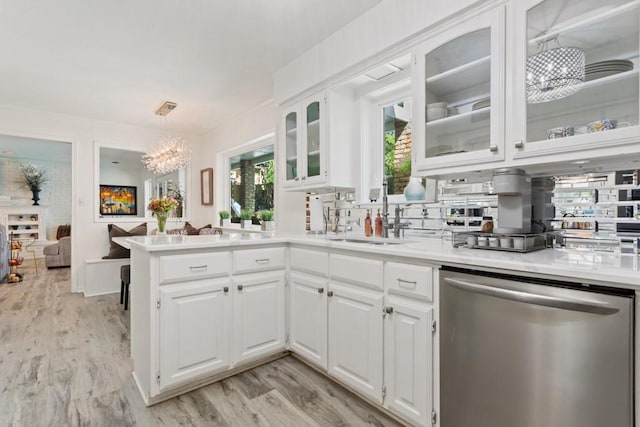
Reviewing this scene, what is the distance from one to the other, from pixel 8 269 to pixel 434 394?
6.96 m

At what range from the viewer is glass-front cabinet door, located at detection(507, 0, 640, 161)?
4.12ft

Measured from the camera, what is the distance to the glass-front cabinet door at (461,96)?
1.56 m

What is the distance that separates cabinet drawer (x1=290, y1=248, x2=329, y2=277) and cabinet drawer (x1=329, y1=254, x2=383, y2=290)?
6 centimetres

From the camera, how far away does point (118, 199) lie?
7.67m

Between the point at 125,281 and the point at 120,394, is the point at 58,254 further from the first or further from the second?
the point at 120,394

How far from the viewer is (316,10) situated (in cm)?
221

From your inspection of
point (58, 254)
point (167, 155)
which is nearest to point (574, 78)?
point (167, 155)

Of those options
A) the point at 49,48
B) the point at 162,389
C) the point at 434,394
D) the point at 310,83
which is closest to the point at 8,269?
the point at 49,48

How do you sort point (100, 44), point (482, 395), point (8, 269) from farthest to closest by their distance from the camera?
point (8, 269), point (100, 44), point (482, 395)

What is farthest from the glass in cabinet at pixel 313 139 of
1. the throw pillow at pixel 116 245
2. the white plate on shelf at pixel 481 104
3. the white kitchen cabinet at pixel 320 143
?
the throw pillow at pixel 116 245

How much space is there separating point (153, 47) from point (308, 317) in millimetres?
2423

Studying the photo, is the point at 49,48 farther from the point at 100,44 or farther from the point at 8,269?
the point at 8,269

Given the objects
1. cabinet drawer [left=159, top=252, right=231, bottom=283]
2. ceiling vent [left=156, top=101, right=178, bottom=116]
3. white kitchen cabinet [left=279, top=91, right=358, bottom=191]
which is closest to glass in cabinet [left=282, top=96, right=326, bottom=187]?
white kitchen cabinet [left=279, top=91, right=358, bottom=191]

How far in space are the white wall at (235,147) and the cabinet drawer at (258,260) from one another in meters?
0.87
